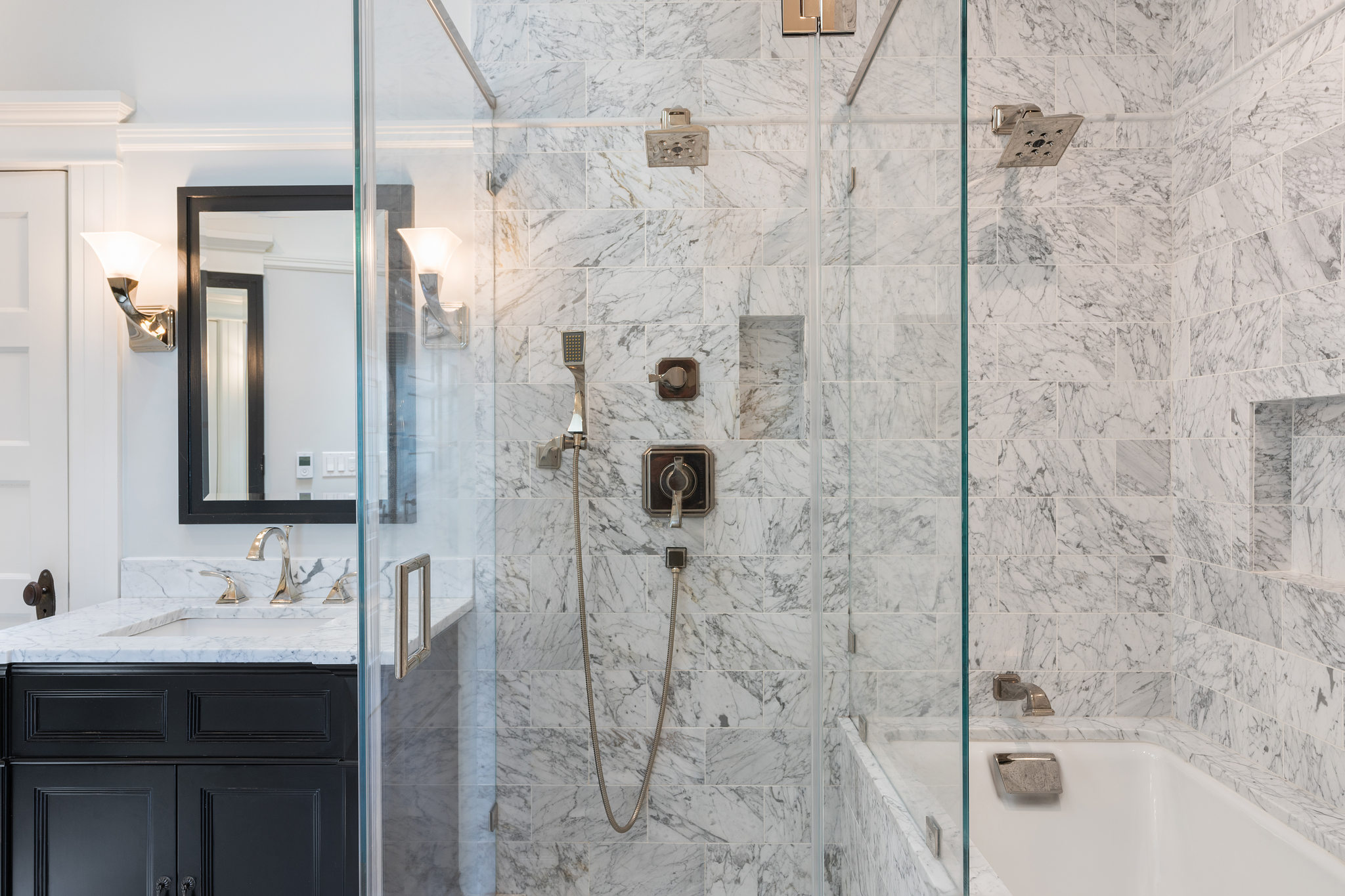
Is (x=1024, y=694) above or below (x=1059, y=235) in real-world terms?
below

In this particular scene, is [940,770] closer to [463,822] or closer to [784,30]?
[463,822]

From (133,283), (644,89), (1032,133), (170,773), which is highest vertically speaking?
(644,89)

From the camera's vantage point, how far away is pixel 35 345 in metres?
1.98

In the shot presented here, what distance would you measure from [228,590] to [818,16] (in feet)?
7.10

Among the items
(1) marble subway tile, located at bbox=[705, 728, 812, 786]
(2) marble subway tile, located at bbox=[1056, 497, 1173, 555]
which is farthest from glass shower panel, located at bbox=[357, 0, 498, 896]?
(2) marble subway tile, located at bbox=[1056, 497, 1173, 555]

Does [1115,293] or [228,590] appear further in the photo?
[228,590]

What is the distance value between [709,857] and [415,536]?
109 cm

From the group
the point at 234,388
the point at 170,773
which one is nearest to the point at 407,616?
the point at 170,773

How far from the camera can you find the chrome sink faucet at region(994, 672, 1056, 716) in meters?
1.71

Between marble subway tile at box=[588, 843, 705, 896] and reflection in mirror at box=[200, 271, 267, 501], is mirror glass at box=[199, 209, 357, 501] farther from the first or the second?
marble subway tile at box=[588, 843, 705, 896]

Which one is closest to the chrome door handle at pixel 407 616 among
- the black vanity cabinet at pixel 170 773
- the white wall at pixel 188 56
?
the black vanity cabinet at pixel 170 773

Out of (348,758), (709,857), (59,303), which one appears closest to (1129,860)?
(709,857)

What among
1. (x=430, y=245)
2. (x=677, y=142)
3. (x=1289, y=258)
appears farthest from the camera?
(x=677, y=142)

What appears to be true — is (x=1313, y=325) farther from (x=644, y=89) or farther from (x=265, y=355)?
(x=265, y=355)
